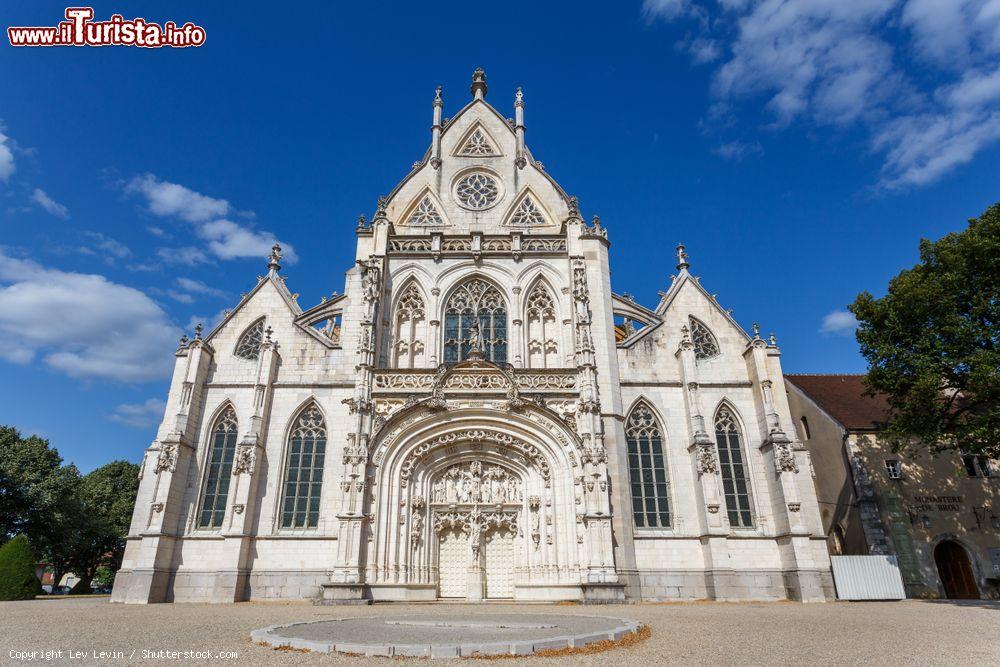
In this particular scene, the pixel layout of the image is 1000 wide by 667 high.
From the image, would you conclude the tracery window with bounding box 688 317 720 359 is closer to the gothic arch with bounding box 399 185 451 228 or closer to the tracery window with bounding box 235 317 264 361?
the gothic arch with bounding box 399 185 451 228

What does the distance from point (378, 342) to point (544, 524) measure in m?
9.30

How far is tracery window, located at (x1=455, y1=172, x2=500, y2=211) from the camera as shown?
2598 cm

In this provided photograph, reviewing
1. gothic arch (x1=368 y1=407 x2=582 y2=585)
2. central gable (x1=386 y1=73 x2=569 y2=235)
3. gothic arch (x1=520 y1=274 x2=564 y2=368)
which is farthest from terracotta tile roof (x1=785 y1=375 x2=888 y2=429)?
central gable (x1=386 y1=73 x2=569 y2=235)

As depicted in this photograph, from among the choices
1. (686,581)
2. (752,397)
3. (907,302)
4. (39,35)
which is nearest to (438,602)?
(686,581)

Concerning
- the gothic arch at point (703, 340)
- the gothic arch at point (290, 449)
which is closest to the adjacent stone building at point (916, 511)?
the gothic arch at point (703, 340)

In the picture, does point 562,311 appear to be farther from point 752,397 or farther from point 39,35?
point 39,35

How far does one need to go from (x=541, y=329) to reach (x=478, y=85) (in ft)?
47.6

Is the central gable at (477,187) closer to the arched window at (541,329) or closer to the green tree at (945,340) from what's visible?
the arched window at (541,329)

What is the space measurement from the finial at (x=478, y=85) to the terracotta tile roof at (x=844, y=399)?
20.9 m

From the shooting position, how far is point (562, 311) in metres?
22.9

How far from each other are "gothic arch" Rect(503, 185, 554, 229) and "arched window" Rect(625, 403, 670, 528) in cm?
954

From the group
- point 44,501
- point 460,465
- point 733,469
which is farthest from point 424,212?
point 44,501

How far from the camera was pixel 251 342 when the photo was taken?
73.4ft

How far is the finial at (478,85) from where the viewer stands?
95.1 ft
